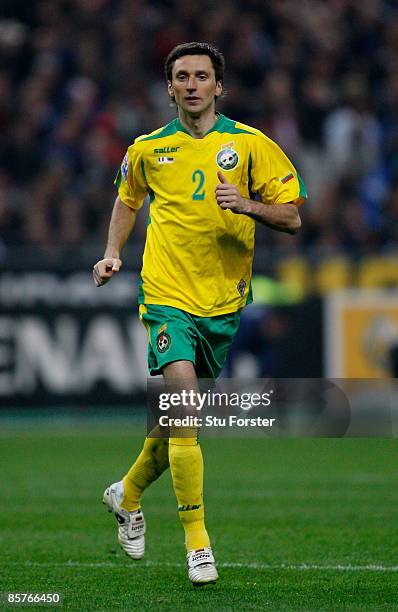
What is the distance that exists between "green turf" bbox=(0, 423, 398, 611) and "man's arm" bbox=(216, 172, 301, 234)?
5.46 feet

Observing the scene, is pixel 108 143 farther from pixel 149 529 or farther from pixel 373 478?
pixel 149 529

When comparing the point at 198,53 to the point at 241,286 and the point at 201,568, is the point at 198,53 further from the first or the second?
the point at 201,568

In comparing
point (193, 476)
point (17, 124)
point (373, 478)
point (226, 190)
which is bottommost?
point (373, 478)

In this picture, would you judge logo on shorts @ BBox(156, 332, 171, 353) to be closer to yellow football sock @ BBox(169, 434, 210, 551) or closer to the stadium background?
yellow football sock @ BBox(169, 434, 210, 551)

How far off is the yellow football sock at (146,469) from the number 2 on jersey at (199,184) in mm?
1206

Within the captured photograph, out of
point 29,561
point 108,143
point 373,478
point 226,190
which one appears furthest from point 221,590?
point 108,143

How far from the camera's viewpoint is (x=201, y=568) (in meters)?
5.85

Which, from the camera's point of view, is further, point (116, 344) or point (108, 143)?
point (108, 143)

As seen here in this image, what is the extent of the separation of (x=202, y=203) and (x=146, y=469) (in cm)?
139

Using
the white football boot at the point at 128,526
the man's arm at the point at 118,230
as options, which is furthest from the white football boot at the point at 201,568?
the man's arm at the point at 118,230

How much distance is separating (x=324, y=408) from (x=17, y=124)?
972 cm

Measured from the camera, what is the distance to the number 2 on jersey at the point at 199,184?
6.23 m

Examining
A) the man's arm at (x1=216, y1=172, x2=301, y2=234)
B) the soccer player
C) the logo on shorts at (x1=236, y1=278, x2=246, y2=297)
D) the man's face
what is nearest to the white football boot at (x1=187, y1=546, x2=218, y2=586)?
the soccer player

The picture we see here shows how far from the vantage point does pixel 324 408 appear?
7438 mm
